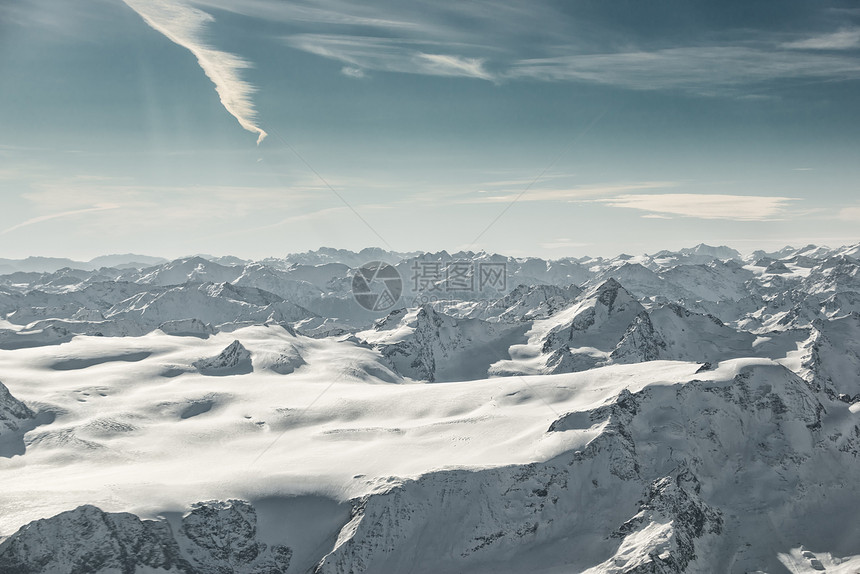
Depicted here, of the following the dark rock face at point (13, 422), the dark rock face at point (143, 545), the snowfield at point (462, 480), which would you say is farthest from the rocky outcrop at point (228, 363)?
the dark rock face at point (143, 545)

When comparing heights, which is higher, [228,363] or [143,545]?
[143,545]

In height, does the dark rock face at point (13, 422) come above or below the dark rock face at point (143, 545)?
below

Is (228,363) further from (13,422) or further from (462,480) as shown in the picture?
(462,480)

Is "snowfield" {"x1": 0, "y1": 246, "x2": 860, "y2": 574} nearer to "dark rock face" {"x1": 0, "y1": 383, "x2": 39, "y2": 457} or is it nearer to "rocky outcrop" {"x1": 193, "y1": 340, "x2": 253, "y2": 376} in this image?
"dark rock face" {"x1": 0, "y1": 383, "x2": 39, "y2": 457}

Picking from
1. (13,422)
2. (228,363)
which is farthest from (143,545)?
(228,363)

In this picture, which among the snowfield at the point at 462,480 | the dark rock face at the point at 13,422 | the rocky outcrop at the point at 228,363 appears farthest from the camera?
the rocky outcrop at the point at 228,363

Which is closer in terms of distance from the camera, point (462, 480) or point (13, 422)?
point (462, 480)

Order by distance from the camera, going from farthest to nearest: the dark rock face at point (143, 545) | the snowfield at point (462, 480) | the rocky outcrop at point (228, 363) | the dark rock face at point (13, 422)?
1. the rocky outcrop at point (228, 363)
2. the dark rock face at point (13, 422)
3. the snowfield at point (462, 480)
4. the dark rock face at point (143, 545)

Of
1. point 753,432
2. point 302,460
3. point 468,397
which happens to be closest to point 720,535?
point 753,432

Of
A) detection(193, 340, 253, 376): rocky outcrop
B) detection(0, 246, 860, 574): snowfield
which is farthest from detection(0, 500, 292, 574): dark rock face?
detection(193, 340, 253, 376): rocky outcrop

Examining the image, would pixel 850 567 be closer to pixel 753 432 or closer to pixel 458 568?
pixel 753 432

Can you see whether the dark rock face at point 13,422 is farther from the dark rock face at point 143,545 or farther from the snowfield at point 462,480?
the dark rock face at point 143,545
